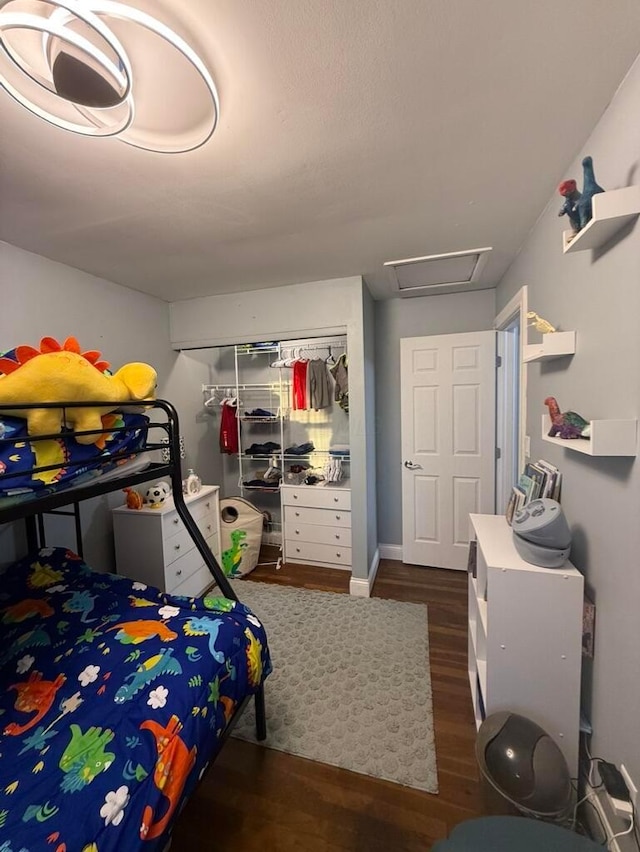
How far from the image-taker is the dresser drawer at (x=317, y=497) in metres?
3.04

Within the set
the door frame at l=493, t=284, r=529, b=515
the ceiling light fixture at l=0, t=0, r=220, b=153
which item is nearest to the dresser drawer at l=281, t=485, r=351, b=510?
the door frame at l=493, t=284, r=529, b=515

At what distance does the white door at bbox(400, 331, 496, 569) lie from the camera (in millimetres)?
2938

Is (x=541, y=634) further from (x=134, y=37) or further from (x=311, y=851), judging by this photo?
(x=134, y=37)

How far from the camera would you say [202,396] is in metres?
3.63

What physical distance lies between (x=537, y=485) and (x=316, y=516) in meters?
Result: 1.93

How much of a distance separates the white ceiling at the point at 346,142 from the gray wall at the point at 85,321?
5.8 inches

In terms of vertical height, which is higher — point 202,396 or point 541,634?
point 202,396

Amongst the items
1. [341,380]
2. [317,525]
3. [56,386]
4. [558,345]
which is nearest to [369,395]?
[341,380]

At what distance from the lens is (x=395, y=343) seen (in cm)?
322

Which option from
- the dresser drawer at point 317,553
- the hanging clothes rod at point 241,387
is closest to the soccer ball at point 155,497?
the dresser drawer at point 317,553

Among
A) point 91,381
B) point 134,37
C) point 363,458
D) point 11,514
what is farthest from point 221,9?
point 363,458

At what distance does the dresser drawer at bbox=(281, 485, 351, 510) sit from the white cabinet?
1722mm

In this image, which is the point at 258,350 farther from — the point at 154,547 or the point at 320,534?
the point at 154,547

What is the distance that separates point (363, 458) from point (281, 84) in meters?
2.12
